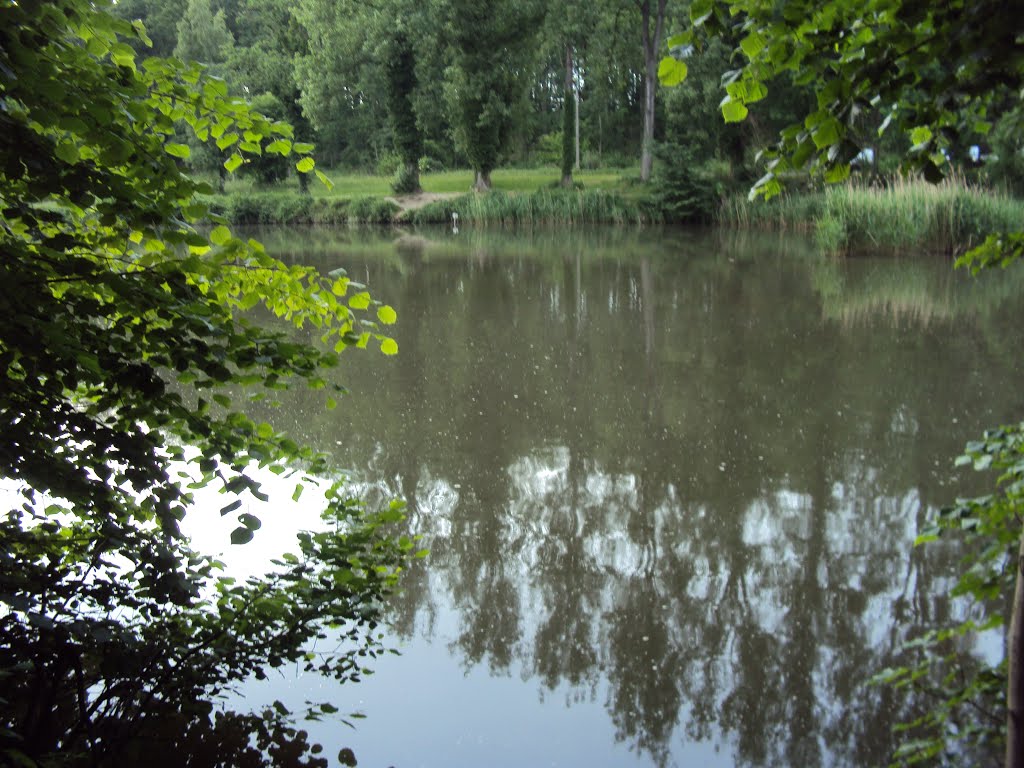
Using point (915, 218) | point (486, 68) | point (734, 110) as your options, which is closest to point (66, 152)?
point (734, 110)

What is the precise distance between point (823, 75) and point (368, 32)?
3005 cm

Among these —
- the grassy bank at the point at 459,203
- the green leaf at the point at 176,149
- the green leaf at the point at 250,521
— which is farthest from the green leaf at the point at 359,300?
the grassy bank at the point at 459,203

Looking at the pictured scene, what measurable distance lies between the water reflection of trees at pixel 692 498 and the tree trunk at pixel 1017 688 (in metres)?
1.40

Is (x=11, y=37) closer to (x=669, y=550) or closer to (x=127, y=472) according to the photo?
(x=127, y=472)

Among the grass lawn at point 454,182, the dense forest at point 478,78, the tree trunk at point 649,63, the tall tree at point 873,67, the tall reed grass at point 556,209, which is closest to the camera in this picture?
the tall tree at point 873,67

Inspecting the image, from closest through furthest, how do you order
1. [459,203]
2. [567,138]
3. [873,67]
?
[873,67] → [459,203] → [567,138]

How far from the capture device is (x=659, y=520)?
4.64m

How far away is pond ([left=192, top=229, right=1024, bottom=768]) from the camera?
3.04 meters

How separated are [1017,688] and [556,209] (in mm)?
25087

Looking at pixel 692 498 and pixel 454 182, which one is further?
pixel 454 182

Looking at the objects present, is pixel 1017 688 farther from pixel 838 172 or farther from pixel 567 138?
pixel 567 138

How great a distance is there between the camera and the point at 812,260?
15695 mm

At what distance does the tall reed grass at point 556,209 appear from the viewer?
85.2ft

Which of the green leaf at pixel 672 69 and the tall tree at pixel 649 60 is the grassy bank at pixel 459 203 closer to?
the tall tree at pixel 649 60
